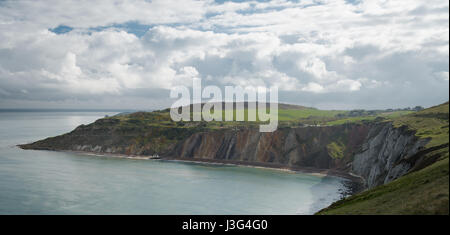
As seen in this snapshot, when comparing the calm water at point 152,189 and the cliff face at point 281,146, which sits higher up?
the cliff face at point 281,146

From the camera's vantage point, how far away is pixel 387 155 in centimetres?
6581

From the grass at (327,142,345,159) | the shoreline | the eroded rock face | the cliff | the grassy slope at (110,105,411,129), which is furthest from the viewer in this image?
the grassy slope at (110,105,411,129)

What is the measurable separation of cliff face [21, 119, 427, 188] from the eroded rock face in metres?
0.33

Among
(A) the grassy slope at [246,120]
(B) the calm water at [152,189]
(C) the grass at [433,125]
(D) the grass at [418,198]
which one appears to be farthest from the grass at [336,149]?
(D) the grass at [418,198]

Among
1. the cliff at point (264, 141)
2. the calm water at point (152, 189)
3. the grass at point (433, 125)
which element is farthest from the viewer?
the cliff at point (264, 141)

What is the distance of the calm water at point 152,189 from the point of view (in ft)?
180

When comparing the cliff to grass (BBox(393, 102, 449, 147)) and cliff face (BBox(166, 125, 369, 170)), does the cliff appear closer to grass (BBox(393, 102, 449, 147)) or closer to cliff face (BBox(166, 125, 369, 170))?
cliff face (BBox(166, 125, 369, 170))

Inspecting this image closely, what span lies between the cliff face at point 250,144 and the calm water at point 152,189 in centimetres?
989

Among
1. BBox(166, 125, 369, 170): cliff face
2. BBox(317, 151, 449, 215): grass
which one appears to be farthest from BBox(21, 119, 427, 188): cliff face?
BBox(317, 151, 449, 215): grass

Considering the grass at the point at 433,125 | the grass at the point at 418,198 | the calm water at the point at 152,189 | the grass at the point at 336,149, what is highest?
the grass at the point at 433,125

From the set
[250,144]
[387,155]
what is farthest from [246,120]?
[387,155]

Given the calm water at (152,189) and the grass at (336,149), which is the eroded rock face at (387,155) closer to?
the calm water at (152,189)

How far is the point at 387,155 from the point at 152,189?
46393 mm

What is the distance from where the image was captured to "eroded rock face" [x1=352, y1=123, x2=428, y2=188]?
46119mm
